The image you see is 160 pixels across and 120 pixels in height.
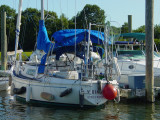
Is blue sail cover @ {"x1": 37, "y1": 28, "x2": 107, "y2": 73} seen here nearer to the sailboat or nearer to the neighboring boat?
the sailboat

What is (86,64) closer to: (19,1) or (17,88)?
(17,88)

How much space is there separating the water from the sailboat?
426 mm

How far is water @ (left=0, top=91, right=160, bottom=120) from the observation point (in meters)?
14.3

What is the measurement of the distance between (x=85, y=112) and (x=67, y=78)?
1.83 meters

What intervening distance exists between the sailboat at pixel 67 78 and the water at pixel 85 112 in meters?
0.43

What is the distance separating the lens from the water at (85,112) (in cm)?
1430

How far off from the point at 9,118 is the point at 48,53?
383 centimetres

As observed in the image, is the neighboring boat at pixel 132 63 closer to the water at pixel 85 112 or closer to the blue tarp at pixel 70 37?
the water at pixel 85 112

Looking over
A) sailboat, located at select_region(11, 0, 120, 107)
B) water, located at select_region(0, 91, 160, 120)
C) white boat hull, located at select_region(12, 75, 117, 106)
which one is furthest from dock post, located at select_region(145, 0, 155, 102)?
white boat hull, located at select_region(12, 75, 117, 106)

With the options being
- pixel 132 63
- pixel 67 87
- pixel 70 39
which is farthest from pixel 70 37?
pixel 132 63

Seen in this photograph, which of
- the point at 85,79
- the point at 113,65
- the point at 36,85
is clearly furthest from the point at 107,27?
the point at 36,85

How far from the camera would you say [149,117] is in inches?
573

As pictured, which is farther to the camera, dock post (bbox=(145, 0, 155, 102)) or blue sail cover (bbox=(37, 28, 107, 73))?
dock post (bbox=(145, 0, 155, 102))

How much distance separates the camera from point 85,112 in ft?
49.2
